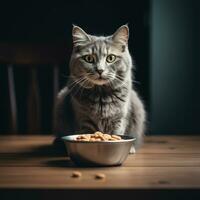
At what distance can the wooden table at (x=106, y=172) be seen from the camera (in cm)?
102

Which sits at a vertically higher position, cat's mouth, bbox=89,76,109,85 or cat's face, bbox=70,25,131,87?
cat's face, bbox=70,25,131,87

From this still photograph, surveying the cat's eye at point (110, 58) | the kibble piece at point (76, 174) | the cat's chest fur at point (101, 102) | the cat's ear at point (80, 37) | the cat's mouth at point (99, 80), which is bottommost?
the kibble piece at point (76, 174)

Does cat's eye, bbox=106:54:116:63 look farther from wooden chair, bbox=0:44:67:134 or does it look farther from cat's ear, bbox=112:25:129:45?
wooden chair, bbox=0:44:67:134

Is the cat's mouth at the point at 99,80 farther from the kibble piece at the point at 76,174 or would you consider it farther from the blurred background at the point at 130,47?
the blurred background at the point at 130,47

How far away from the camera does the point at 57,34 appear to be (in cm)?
322

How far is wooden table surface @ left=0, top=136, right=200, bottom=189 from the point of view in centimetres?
106

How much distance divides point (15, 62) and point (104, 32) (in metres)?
1.06

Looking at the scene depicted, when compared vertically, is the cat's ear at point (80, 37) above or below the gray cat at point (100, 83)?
above

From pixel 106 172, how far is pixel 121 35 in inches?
24.8

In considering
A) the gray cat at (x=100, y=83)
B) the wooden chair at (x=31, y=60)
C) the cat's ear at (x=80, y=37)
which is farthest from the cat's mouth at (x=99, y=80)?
the wooden chair at (x=31, y=60)

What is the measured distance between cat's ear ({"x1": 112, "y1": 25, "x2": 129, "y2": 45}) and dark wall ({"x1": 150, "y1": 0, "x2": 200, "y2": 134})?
1.01 m

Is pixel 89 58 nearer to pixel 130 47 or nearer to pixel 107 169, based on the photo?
pixel 107 169

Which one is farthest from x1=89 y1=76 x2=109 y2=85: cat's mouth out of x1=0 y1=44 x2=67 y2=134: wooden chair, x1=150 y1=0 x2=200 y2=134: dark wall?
x1=150 y1=0 x2=200 y2=134: dark wall

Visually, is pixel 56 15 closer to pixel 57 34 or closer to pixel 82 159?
pixel 57 34
